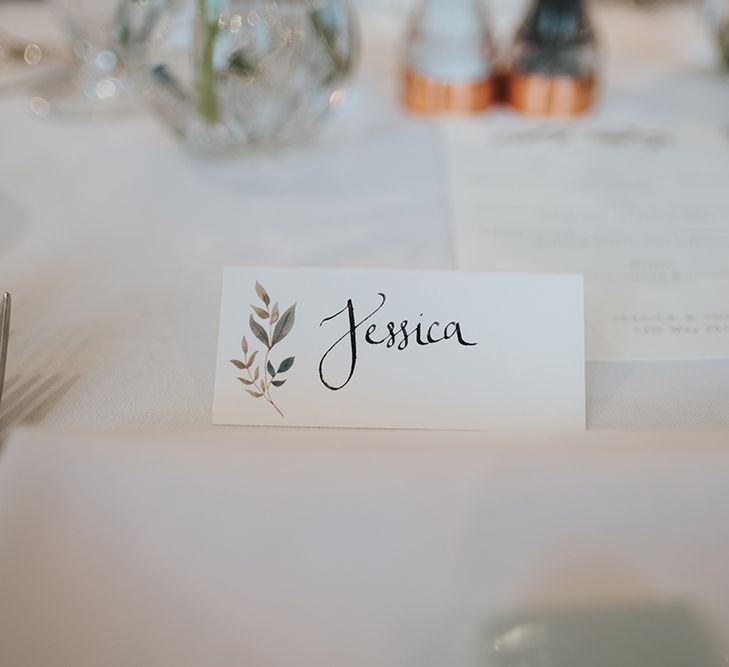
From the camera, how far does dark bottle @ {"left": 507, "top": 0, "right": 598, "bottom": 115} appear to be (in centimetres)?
64

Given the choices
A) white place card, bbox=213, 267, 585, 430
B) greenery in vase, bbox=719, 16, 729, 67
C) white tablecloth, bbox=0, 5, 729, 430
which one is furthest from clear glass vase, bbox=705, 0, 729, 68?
white place card, bbox=213, 267, 585, 430

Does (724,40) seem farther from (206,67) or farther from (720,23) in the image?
(206,67)

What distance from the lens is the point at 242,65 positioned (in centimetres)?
54

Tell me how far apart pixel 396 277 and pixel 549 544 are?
16 centimetres

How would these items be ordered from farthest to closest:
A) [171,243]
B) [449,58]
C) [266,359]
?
[449,58] → [171,243] → [266,359]

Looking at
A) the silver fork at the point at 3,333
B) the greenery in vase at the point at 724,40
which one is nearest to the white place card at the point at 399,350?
the silver fork at the point at 3,333

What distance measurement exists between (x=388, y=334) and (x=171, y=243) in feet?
0.72

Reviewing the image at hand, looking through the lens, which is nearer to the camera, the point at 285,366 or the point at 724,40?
the point at 285,366

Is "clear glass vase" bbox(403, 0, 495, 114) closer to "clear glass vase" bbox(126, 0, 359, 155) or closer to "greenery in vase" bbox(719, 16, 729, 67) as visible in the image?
"clear glass vase" bbox(126, 0, 359, 155)

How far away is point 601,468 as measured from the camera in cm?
34

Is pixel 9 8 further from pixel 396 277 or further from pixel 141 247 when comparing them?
pixel 396 277

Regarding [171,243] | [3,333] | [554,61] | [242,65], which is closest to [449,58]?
[554,61]

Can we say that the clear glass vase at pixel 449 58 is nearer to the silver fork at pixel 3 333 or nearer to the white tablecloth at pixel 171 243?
Answer: the white tablecloth at pixel 171 243

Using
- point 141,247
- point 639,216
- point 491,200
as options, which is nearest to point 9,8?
point 141,247
